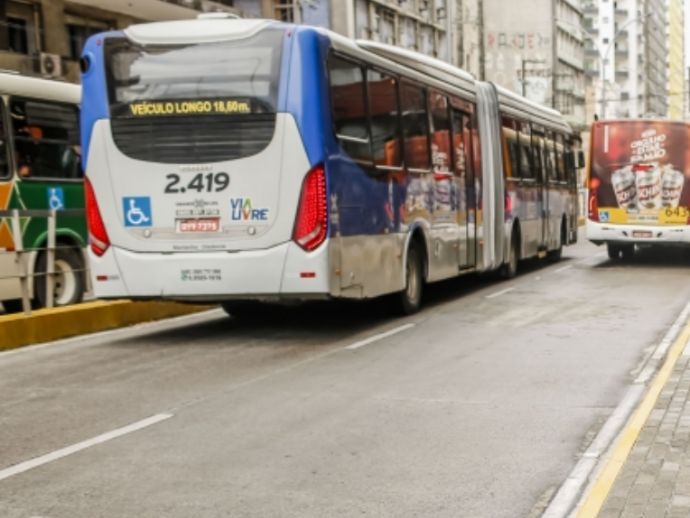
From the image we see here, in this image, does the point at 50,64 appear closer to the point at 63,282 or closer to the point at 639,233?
the point at 63,282

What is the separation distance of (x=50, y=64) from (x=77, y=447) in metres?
24.5

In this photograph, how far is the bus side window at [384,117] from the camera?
11.6 metres

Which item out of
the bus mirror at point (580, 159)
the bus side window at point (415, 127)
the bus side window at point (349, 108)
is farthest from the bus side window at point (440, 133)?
the bus mirror at point (580, 159)

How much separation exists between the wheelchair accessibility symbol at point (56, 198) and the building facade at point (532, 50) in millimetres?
76066

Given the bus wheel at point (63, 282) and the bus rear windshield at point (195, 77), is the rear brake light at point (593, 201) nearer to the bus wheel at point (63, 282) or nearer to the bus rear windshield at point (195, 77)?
the bus wheel at point (63, 282)

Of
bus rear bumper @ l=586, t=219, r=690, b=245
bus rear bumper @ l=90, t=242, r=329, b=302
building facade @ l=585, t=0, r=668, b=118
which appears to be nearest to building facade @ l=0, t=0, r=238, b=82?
bus rear bumper @ l=586, t=219, r=690, b=245

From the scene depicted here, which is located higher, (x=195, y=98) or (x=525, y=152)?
(x=195, y=98)

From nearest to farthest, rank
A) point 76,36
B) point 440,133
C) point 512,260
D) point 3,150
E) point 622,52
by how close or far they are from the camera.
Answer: point 3,150, point 440,133, point 512,260, point 76,36, point 622,52

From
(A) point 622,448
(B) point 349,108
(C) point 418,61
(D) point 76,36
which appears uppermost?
(D) point 76,36

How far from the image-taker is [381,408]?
23.5 ft

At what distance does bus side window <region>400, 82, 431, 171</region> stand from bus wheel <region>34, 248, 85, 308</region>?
465 centimetres

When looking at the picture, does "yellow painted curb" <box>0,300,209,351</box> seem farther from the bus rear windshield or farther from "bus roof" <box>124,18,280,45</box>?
"bus roof" <box>124,18,280,45</box>

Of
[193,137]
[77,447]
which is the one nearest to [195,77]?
[193,137]

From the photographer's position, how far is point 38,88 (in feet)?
44.1
